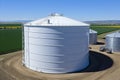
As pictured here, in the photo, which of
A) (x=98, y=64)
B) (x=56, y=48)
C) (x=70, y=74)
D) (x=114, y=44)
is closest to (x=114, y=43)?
(x=114, y=44)

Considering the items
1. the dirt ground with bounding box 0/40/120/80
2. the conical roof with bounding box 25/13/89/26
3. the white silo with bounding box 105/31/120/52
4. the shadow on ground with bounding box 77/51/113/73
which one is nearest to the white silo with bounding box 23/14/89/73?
the conical roof with bounding box 25/13/89/26

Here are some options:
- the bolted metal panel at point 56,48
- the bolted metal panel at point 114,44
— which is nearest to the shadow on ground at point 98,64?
the bolted metal panel at point 56,48

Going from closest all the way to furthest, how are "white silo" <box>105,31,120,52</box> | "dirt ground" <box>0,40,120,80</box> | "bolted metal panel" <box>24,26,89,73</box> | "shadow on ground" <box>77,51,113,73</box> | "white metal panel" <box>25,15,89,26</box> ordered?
"dirt ground" <box>0,40,120,80</box> < "bolted metal panel" <box>24,26,89,73</box> < "white metal panel" <box>25,15,89,26</box> < "shadow on ground" <box>77,51,113,73</box> < "white silo" <box>105,31,120,52</box>

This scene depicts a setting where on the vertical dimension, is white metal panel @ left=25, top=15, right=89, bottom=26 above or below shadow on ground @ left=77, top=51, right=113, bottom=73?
above

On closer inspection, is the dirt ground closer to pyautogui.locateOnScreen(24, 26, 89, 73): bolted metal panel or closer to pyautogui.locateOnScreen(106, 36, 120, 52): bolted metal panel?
pyautogui.locateOnScreen(24, 26, 89, 73): bolted metal panel

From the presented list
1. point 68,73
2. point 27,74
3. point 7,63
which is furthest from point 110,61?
point 7,63

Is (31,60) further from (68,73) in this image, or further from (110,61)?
(110,61)

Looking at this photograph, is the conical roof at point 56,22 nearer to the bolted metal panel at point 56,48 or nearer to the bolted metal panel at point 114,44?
the bolted metal panel at point 56,48

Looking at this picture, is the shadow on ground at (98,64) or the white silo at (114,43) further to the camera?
the white silo at (114,43)
